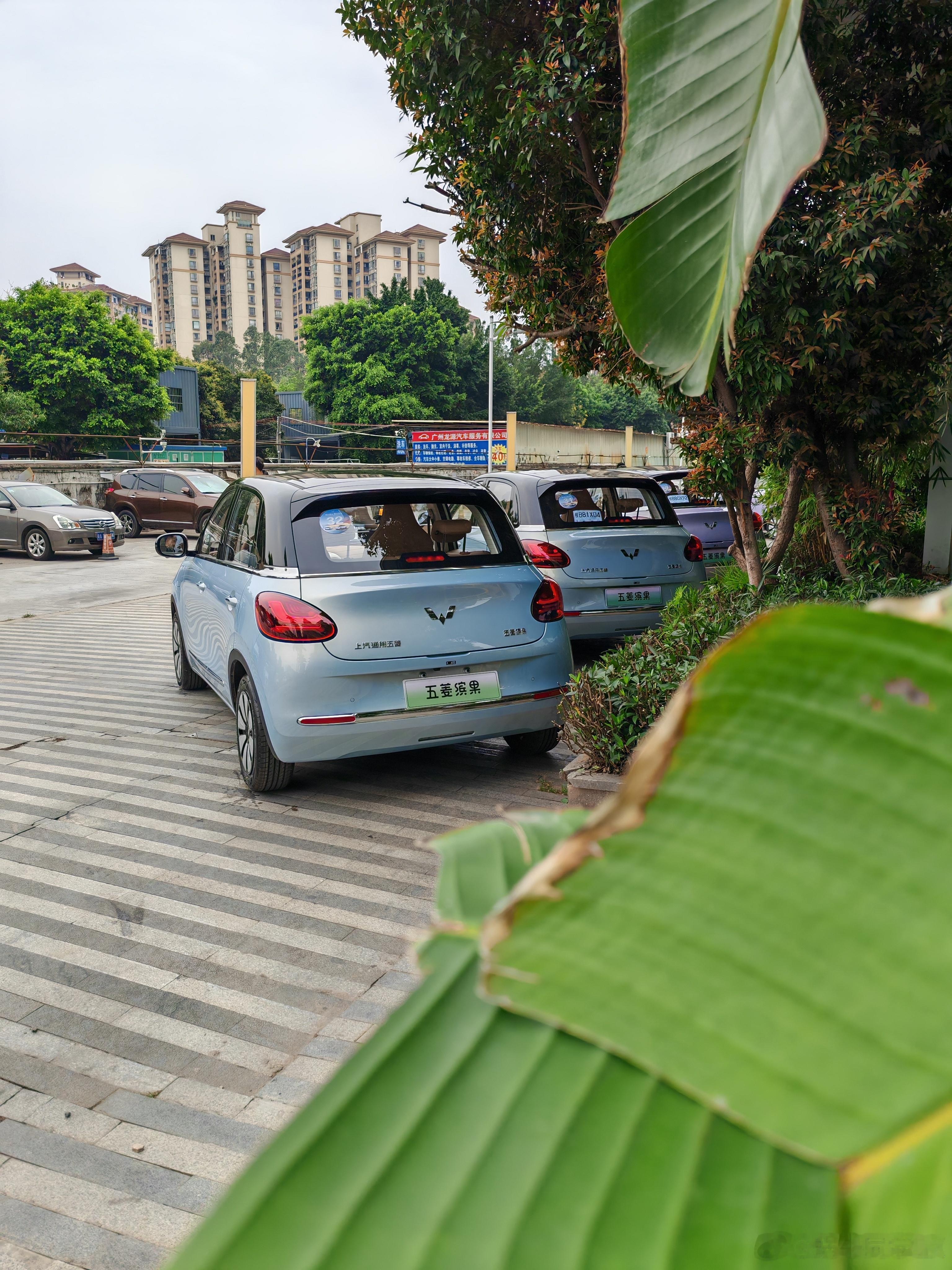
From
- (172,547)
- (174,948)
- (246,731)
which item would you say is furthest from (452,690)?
(172,547)

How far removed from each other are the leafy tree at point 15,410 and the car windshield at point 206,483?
59.7 feet

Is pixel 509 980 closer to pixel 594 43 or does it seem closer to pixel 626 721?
pixel 626 721

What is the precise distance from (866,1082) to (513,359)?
71.4 metres

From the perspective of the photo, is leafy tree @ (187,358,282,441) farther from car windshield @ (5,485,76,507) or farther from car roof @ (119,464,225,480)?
car windshield @ (5,485,76,507)

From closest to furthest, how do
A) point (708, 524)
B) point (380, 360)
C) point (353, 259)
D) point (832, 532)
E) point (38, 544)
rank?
1. point (832, 532)
2. point (708, 524)
3. point (38, 544)
4. point (380, 360)
5. point (353, 259)

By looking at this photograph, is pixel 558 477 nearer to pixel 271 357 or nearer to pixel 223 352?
pixel 271 357

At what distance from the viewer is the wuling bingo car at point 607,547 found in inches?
289

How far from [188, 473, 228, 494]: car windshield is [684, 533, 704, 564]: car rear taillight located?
16.1 m

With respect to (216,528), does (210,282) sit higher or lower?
higher

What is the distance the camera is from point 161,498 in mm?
22562

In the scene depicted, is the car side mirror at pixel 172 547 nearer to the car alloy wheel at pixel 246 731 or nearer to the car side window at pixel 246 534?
the car side window at pixel 246 534

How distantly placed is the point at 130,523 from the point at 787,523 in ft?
65.1

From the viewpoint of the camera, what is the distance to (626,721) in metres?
4.29

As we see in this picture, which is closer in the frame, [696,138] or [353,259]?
[696,138]
